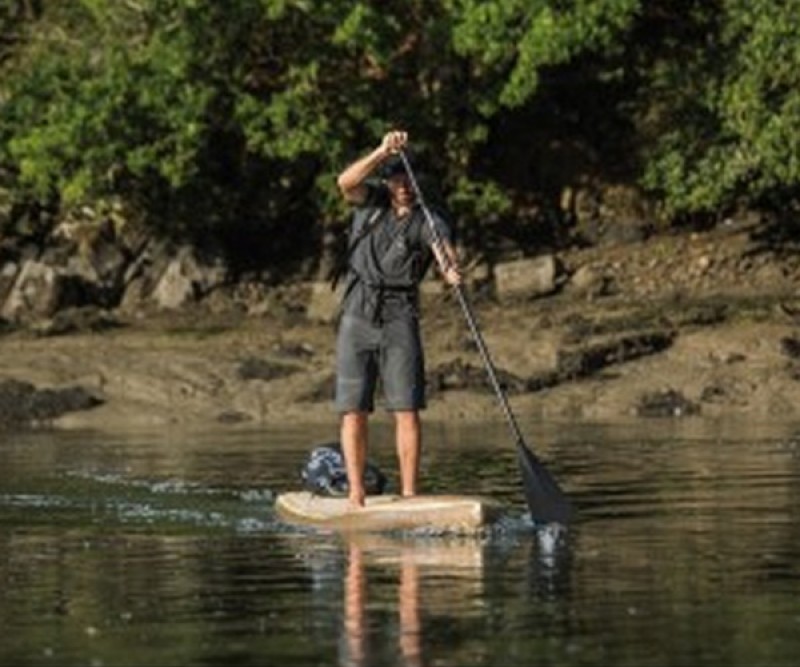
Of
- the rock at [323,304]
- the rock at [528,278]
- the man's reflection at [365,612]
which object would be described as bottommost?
the man's reflection at [365,612]

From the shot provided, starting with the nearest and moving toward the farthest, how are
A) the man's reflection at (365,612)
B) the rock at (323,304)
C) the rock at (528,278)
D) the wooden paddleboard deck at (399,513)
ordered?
the man's reflection at (365,612) → the wooden paddleboard deck at (399,513) → the rock at (323,304) → the rock at (528,278)

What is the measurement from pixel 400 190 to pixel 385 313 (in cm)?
69

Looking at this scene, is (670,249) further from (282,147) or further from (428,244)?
(428,244)

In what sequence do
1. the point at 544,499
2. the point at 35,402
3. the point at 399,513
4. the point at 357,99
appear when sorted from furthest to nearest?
the point at 357,99, the point at 35,402, the point at 399,513, the point at 544,499

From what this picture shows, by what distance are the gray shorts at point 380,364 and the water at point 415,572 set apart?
865 mm

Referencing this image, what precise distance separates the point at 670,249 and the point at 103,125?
6528 millimetres

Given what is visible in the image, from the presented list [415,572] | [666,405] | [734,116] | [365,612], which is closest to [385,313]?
[415,572]

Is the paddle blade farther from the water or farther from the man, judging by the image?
the man

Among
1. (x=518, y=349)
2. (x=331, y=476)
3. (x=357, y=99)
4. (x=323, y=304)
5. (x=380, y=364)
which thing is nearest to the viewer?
(x=380, y=364)

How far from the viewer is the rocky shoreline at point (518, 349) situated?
1094 inches

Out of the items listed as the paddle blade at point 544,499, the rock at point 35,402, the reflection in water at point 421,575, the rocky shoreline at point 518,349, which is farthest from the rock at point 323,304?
the reflection in water at point 421,575

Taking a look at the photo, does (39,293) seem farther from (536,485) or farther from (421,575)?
(421,575)

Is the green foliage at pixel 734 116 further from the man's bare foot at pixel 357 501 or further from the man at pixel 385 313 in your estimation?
the man's bare foot at pixel 357 501

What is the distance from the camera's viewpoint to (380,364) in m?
16.5
